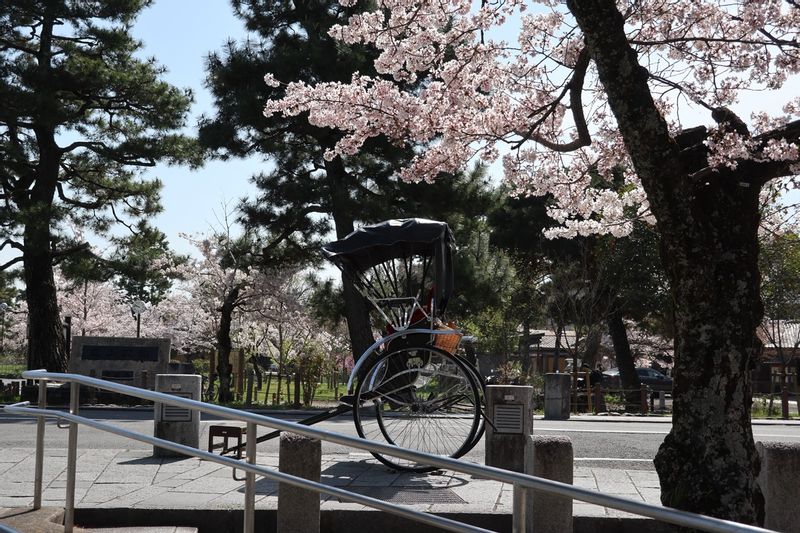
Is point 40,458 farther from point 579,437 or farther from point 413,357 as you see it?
point 579,437

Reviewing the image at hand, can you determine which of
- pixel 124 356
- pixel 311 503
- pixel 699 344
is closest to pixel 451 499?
pixel 311 503

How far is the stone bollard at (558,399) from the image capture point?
19.8 meters

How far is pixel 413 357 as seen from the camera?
29.1 ft

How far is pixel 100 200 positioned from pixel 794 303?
922 inches

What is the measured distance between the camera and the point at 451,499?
7621mm

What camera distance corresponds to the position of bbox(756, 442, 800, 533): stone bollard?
6684 mm

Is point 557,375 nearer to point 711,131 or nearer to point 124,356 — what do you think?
point 124,356

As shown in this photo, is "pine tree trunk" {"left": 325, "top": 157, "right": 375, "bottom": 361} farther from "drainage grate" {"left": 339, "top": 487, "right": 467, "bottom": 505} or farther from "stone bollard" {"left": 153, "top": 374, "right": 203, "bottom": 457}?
"drainage grate" {"left": 339, "top": 487, "right": 467, "bottom": 505}

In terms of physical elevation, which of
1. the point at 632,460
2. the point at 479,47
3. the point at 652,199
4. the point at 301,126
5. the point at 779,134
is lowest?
the point at 632,460

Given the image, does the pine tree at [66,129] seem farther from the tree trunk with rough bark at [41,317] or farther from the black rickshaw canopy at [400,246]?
the black rickshaw canopy at [400,246]

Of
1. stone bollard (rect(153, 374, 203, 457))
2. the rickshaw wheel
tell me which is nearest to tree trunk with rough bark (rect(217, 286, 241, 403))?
stone bollard (rect(153, 374, 203, 457))

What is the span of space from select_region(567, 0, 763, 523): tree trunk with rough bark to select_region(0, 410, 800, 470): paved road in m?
4.27

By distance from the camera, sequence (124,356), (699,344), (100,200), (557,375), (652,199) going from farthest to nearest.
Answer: (100,200) < (124,356) < (557,375) < (652,199) < (699,344)

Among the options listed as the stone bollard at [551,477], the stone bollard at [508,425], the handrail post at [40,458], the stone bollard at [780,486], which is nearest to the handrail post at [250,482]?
the handrail post at [40,458]
